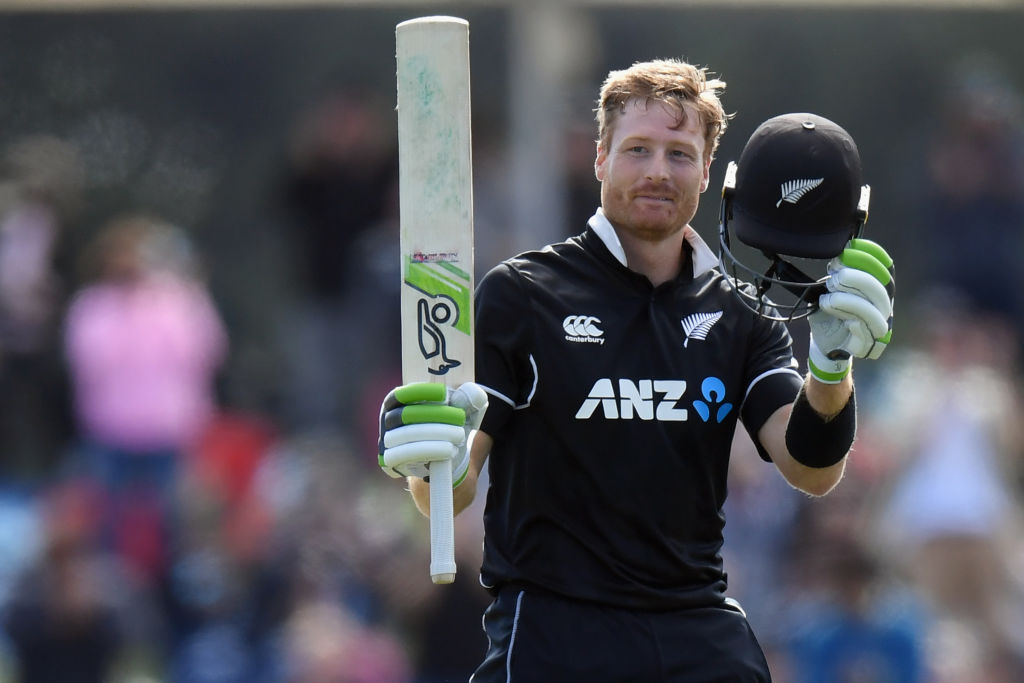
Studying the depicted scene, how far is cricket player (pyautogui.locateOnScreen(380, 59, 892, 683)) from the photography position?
A: 383cm

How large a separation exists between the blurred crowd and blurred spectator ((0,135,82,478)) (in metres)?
0.01

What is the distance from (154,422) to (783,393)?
5.64 metres

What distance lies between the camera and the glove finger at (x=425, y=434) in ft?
12.2

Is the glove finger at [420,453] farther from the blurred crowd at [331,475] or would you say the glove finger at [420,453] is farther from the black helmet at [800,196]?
the blurred crowd at [331,475]

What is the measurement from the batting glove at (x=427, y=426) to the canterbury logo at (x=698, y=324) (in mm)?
543

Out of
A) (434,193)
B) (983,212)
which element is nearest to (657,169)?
(434,193)

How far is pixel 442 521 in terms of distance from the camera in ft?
12.4

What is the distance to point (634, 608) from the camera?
12.8 feet

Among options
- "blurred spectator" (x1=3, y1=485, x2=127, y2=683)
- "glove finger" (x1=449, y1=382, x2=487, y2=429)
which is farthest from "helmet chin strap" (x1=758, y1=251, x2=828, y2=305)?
"blurred spectator" (x1=3, y1=485, x2=127, y2=683)

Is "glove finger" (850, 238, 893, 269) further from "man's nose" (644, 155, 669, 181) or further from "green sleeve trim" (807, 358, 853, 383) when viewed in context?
"man's nose" (644, 155, 669, 181)

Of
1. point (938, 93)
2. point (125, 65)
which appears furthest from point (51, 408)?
point (938, 93)

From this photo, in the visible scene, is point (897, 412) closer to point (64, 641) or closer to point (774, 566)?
point (774, 566)

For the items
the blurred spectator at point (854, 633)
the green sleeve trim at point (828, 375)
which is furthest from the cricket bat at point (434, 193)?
the blurred spectator at point (854, 633)

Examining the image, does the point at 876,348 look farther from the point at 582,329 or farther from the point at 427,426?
the point at 427,426
